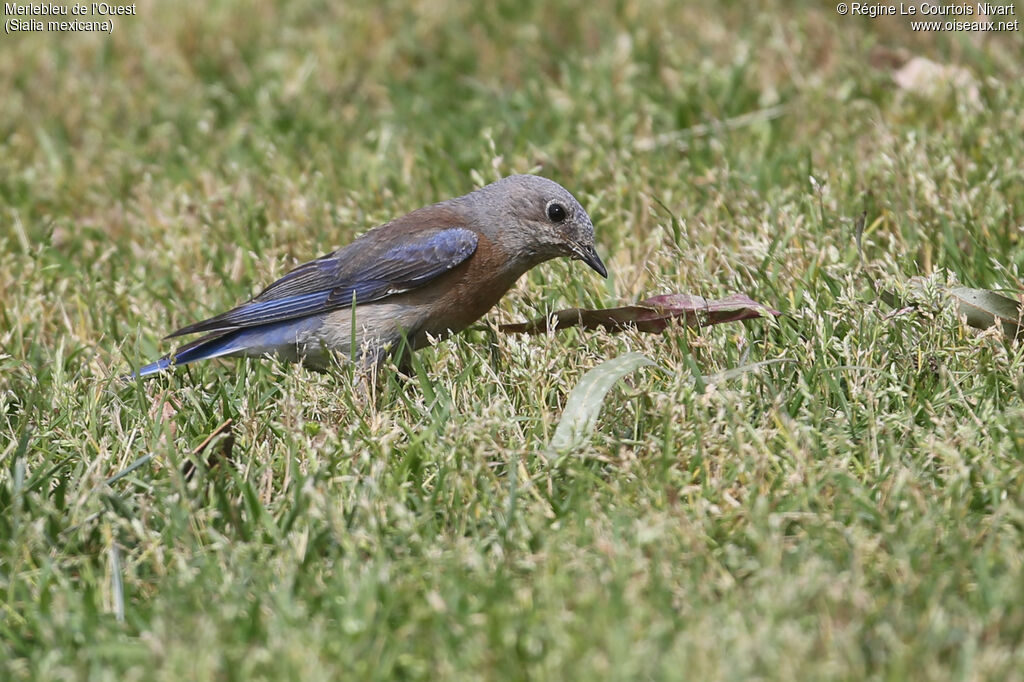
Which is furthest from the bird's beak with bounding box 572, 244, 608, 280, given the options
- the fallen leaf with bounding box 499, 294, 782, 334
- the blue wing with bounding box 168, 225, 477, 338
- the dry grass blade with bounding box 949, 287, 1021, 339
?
the dry grass blade with bounding box 949, 287, 1021, 339

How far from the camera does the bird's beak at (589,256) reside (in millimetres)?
5020

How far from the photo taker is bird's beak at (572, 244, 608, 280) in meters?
5.02

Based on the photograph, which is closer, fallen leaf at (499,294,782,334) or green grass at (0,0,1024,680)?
green grass at (0,0,1024,680)

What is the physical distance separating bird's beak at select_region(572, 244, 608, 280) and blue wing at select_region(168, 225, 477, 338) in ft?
1.26

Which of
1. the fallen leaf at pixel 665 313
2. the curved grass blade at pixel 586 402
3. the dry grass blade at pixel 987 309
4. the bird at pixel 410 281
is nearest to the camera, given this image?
the curved grass blade at pixel 586 402

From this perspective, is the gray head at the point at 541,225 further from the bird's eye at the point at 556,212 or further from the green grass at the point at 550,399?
the green grass at the point at 550,399

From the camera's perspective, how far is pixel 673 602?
3029mm

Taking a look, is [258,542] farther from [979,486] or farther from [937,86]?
[937,86]

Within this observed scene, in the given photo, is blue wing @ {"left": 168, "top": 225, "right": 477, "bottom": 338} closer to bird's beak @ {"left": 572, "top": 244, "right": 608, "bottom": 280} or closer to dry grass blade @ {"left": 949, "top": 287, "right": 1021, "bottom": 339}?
bird's beak @ {"left": 572, "top": 244, "right": 608, "bottom": 280}

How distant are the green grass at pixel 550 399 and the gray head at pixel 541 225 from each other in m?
0.17

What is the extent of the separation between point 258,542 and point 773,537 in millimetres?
1274

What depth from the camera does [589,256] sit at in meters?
5.04

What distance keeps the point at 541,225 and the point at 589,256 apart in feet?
0.70

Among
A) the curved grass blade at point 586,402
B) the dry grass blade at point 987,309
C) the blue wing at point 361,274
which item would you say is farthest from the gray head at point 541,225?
the dry grass blade at point 987,309
